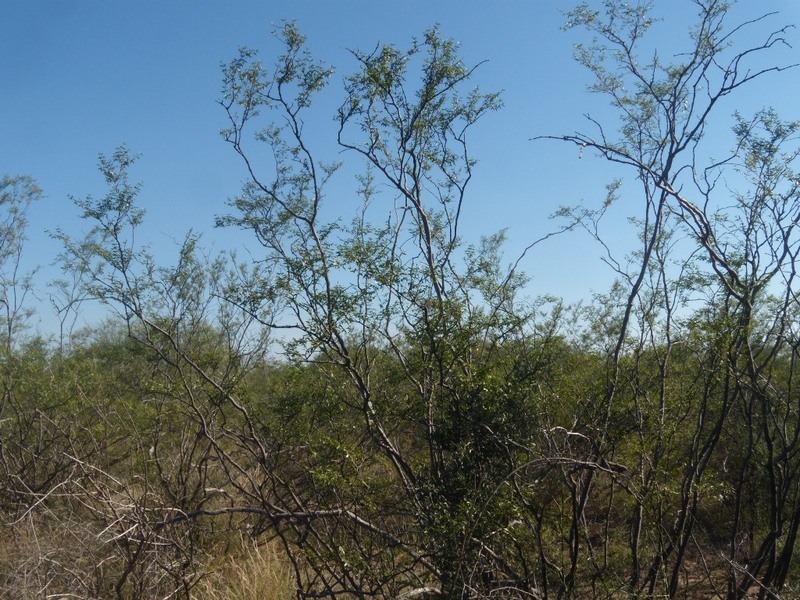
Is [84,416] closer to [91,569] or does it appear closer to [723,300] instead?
[91,569]

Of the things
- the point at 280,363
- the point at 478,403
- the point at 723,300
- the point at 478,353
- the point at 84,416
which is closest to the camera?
the point at 478,403

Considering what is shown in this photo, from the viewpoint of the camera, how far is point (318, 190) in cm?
578

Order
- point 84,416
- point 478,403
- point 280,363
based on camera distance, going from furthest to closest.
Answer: point 280,363
point 84,416
point 478,403

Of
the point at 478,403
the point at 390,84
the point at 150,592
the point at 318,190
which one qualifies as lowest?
the point at 150,592

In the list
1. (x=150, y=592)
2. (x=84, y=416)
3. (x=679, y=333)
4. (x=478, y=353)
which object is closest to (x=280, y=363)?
(x=84, y=416)

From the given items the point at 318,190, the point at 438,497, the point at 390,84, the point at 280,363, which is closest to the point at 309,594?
the point at 438,497

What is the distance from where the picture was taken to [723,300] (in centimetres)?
561

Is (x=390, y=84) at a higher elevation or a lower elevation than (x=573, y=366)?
higher

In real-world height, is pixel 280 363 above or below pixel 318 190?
below

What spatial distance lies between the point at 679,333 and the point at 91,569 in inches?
167

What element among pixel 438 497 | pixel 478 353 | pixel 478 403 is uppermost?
pixel 478 353

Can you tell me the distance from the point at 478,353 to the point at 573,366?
601mm

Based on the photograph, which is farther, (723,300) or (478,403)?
(723,300)

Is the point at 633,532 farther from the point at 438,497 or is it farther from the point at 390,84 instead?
the point at 390,84
